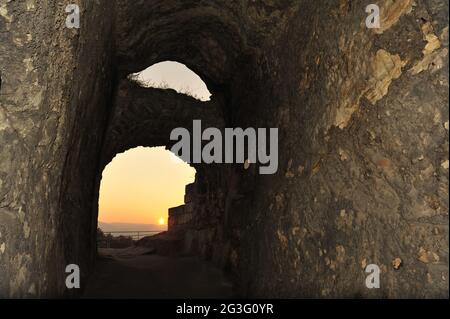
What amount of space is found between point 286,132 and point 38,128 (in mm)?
2202

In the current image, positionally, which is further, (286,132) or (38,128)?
(286,132)

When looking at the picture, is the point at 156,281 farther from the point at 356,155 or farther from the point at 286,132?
the point at 356,155

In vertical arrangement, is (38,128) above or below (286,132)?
below

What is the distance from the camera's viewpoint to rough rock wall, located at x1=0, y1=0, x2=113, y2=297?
6.27 ft

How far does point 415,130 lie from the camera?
2.04m

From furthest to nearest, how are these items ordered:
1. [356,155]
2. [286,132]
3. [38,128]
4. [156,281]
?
1. [156,281]
2. [286,132]
3. [356,155]
4. [38,128]

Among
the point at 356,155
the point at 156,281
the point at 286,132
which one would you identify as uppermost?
the point at 286,132

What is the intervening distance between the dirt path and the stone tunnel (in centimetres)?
35

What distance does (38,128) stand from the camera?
218 centimetres

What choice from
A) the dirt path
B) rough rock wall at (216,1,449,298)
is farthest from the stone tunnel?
the dirt path

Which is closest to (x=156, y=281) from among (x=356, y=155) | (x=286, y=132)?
(x=286, y=132)

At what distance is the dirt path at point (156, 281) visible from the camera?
5086mm

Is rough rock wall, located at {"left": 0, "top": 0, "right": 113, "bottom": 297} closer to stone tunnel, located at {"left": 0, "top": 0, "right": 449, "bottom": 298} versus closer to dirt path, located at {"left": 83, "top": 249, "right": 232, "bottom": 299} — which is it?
stone tunnel, located at {"left": 0, "top": 0, "right": 449, "bottom": 298}

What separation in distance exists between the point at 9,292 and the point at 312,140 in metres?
2.25
